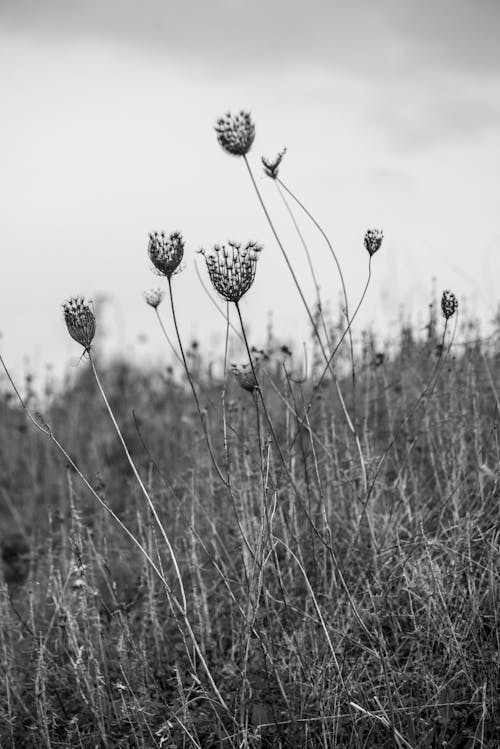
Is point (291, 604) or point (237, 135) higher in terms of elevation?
point (237, 135)

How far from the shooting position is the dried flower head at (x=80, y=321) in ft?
7.18

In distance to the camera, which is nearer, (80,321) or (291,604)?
(80,321)

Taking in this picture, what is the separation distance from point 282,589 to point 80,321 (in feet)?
3.42

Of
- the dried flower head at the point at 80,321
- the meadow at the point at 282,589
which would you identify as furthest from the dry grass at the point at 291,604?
the dried flower head at the point at 80,321

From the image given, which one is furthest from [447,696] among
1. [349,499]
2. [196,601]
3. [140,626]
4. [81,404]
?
[81,404]

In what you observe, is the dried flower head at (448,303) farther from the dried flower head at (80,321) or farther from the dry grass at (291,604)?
the dried flower head at (80,321)

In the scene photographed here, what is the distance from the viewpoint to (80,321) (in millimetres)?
2188

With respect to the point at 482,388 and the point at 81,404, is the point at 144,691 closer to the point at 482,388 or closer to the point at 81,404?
the point at 482,388

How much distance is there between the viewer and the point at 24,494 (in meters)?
6.17

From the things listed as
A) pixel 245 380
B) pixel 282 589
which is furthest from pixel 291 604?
pixel 245 380

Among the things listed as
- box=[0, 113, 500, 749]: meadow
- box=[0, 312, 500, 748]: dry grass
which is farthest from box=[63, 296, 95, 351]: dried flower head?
box=[0, 312, 500, 748]: dry grass

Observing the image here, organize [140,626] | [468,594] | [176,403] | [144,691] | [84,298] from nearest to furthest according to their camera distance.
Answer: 1. [84,298]
2. [144,691]
3. [468,594]
4. [140,626]
5. [176,403]

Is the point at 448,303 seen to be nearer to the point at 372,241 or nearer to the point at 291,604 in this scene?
the point at 372,241

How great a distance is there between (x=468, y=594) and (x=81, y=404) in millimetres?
6035
